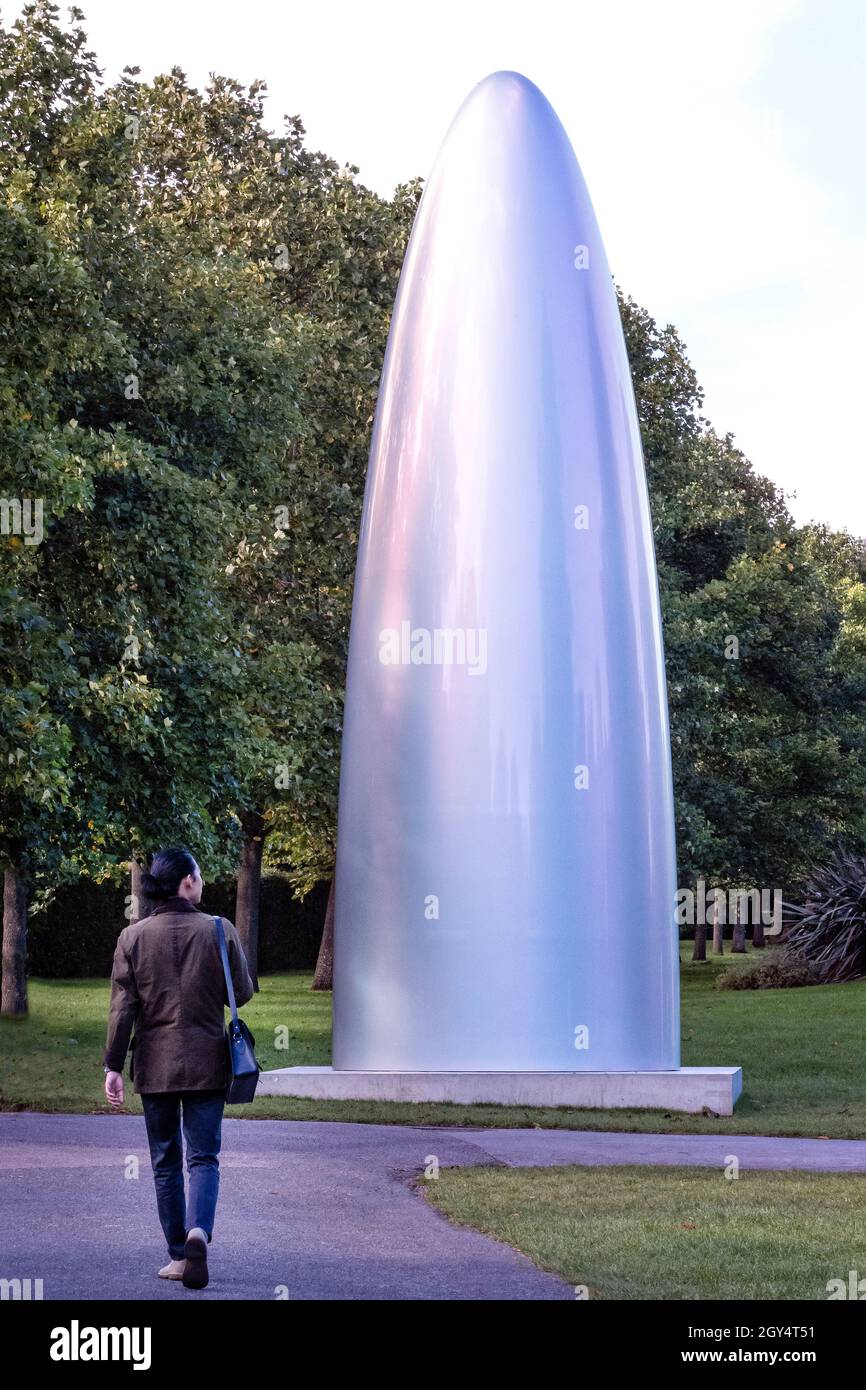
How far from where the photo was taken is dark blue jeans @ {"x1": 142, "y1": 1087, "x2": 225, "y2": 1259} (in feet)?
25.9

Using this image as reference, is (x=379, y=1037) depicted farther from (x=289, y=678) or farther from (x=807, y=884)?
(x=807, y=884)

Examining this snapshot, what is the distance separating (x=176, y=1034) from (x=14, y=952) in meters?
23.5

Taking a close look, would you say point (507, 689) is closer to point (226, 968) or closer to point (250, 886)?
point (226, 968)

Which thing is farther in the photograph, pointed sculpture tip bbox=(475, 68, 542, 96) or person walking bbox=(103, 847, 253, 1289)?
pointed sculpture tip bbox=(475, 68, 542, 96)

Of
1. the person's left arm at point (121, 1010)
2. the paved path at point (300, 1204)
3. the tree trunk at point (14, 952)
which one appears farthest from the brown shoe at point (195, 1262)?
the tree trunk at point (14, 952)

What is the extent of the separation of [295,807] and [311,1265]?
21772mm

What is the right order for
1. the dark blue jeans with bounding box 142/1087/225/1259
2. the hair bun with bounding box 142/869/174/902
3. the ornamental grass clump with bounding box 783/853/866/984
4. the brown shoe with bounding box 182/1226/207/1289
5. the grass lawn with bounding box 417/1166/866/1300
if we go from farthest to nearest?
1. the ornamental grass clump with bounding box 783/853/866/984
2. the hair bun with bounding box 142/869/174/902
3. the grass lawn with bounding box 417/1166/866/1300
4. the dark blue jeans with bounding box 142/1087/225/1259
5. the brown shoe with bounding box 182/1226/207/1289

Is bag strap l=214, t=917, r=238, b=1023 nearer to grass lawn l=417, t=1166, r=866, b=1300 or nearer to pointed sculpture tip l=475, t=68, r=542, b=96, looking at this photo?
grass lawn l=417, t=1166, r=866, b=1300

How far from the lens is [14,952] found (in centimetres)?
3048

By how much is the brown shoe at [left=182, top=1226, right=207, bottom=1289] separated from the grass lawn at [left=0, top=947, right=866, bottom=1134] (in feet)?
23.8

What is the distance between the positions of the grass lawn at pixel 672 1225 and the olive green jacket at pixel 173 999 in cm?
193

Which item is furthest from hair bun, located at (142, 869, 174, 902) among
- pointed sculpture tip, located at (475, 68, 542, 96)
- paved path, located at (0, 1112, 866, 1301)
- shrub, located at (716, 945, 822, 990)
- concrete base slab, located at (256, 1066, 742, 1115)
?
shrub, located at (716, 945, 822, 990)

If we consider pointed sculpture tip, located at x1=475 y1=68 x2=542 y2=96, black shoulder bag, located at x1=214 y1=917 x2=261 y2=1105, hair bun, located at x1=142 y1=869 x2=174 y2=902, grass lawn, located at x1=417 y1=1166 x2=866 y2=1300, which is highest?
pointed sculpture tip, located at x1=475 y1=68 x2=542 y2=96
